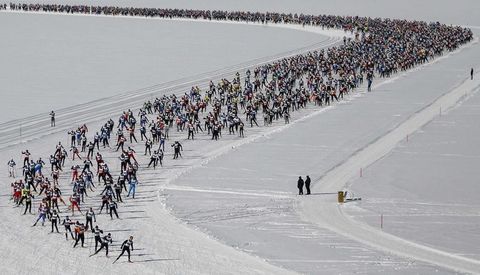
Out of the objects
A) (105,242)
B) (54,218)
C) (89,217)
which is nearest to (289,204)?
(89,217)

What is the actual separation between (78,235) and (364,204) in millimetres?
13151

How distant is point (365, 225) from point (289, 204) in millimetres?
4501

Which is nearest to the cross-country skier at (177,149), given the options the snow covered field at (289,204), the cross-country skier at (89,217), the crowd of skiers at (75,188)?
the snow covered field at (289,204)

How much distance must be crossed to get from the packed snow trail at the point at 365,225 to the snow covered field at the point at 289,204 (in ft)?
0.46

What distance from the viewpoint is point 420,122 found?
6438 cm

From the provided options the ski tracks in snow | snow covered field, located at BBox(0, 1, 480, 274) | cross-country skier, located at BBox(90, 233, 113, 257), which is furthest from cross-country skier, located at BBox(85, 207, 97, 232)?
the ski tracks in snow

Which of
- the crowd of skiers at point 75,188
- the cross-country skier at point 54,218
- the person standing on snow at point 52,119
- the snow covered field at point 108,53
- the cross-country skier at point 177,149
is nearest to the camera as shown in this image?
the crowd of skiers at point 75,188

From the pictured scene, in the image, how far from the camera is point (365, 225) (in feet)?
136

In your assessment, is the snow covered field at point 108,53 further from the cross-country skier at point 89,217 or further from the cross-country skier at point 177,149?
the cross-country skier at point 89,217

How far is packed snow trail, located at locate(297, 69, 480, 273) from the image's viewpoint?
3697 centimetres

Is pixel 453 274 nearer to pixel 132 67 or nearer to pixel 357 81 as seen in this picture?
pixel 357 81

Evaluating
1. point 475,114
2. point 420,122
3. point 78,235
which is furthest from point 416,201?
point 475,114

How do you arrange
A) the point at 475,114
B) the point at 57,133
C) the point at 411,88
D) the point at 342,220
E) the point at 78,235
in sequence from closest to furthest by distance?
the point at 78,235 < the point at 342,220 < the point at 57,133 < the point at 475,114 < the point at 411,88

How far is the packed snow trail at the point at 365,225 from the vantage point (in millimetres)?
36969
